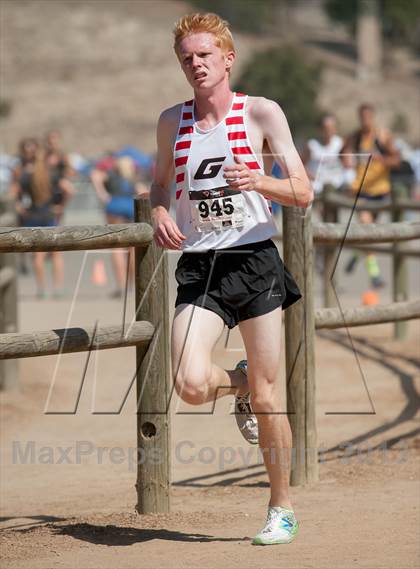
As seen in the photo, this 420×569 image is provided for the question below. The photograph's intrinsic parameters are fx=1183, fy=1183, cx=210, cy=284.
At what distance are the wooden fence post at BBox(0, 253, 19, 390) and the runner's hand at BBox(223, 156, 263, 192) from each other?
4.79 meters

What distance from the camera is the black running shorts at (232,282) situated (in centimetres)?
454

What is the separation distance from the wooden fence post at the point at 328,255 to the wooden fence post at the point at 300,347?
4.96 meters

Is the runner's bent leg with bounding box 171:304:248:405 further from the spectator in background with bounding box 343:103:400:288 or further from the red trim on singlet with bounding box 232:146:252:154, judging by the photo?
the spectator in background with bounding box 343:103:400:288

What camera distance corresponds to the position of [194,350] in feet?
14.6

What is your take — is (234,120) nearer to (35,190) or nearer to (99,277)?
(99,277)

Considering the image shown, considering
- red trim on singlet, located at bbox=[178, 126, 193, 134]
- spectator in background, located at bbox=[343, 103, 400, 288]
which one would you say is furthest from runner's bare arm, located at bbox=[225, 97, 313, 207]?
spectator in background, located at bbox=[343, 103, 400, 288]

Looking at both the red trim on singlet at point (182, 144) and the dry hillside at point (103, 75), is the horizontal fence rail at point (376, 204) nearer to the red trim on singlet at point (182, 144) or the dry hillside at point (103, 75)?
the red trim on singlet at point (182, 144)

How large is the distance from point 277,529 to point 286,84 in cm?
6790

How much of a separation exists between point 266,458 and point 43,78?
84.2 meters

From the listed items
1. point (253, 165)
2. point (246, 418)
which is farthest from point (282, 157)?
point (246, 418)

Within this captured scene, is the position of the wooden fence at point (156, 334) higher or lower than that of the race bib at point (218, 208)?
lower

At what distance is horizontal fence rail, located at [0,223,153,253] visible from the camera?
4723mm

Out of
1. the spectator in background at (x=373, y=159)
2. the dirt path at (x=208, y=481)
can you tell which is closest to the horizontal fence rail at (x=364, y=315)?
the dirt path at (x=208, y=481)

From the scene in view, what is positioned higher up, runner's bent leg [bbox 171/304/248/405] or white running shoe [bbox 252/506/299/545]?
runner's bent leg [bbox 171/304/248/405]
